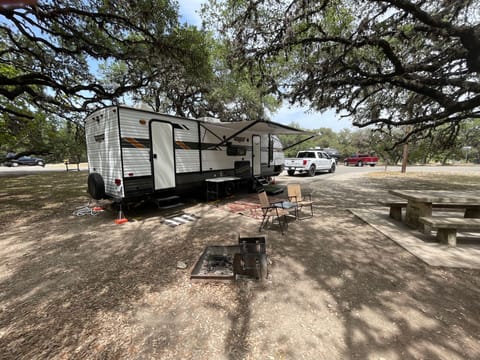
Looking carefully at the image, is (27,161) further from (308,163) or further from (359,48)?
(359,48)

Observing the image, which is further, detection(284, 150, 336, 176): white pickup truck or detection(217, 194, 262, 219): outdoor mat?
detection(284, 150, 336, 176): white pickup truck

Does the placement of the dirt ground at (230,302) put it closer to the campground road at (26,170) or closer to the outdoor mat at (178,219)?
the outdoor mat at (178,219)

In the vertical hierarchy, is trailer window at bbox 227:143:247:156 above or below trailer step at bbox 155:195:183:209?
above

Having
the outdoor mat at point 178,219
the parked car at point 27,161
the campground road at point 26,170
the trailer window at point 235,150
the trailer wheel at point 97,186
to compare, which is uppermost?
the parked car at point 27,161

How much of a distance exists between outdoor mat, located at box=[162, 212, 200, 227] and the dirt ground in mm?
881

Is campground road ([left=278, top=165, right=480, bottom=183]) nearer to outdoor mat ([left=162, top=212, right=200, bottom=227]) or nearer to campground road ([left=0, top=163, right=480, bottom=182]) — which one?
campground road ([left=0, top=163, right=480, bottom=182])

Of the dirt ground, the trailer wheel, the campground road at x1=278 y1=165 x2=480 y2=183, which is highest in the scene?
the trailer wheel

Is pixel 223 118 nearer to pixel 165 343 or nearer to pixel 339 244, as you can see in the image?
pixel 339 244

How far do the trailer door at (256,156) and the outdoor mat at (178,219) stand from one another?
14.5 feet

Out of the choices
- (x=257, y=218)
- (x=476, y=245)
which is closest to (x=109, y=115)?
(x=257, y=218)

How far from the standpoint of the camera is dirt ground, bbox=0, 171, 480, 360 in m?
1.78

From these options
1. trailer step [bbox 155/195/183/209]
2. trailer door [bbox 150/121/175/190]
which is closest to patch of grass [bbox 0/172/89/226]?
trailer step [bbox 155/195/183/209]

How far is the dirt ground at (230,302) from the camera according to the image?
70.0 inches

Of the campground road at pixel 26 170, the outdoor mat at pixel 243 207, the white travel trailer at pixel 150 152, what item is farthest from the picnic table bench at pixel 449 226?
the campground road at pixel 26 170
